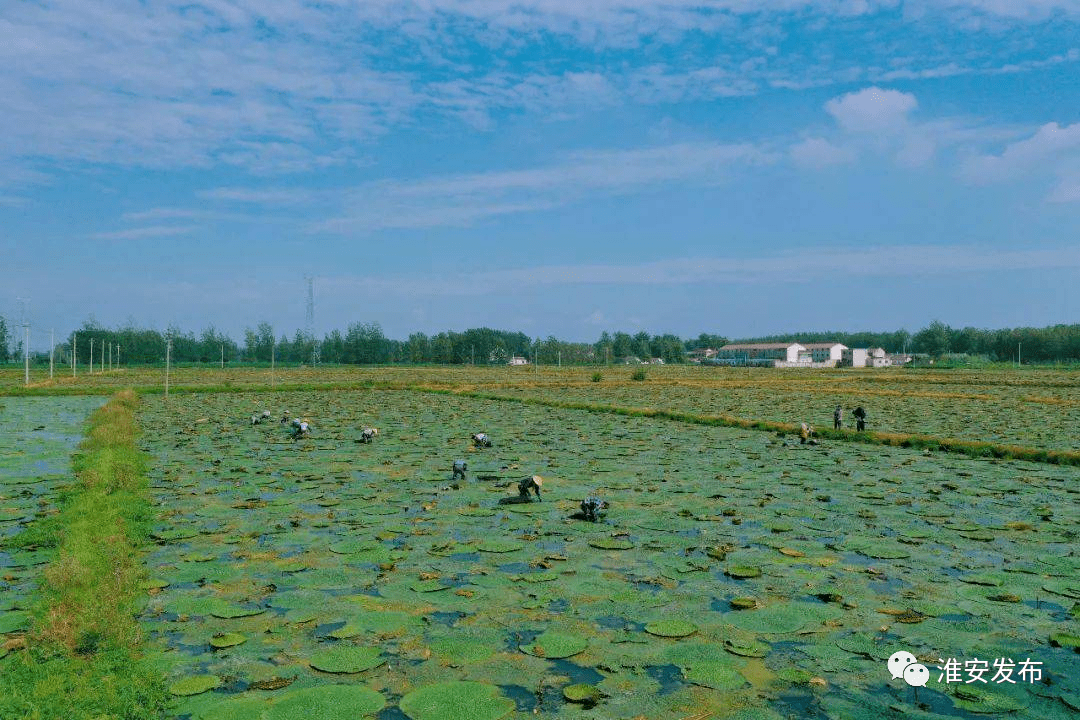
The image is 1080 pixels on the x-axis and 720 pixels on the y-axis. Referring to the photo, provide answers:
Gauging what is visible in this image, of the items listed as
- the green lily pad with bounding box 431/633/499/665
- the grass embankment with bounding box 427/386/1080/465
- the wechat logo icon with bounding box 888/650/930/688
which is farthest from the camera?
the grass embankment with bounding box 427/386/1080/465

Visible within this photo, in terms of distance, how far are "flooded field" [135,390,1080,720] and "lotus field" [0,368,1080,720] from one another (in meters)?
0.03

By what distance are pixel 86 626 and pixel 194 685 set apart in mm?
1282

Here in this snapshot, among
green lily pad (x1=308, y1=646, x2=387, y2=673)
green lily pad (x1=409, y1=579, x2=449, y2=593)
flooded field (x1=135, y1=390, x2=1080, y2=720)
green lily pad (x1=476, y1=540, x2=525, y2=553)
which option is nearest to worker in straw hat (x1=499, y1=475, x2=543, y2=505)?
flooded field (x1=135, y1=390, x2=1080, y2=720)

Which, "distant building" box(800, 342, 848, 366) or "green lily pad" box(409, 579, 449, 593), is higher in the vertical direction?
"distant building" box(800, 342, 848, 366)

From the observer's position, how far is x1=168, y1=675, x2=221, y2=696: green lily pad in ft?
14.3

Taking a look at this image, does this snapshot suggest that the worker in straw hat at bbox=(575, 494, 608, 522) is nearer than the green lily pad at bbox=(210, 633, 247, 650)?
No

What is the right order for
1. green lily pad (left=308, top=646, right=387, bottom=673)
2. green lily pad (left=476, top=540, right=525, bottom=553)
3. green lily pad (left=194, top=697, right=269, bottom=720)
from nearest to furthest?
green lily pad (left=194, top=697, right=269, bottom=720) < green lily pad (left=308, top=646, right=387, bottom=673) < green lily pad (left=476, top=540, right=525, bottom=553)

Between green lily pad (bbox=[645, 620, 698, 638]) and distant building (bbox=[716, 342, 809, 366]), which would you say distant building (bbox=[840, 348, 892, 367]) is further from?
green lily pad (bbox=[645, 620, 698, 638])

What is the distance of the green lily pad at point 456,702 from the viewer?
13.5 feet

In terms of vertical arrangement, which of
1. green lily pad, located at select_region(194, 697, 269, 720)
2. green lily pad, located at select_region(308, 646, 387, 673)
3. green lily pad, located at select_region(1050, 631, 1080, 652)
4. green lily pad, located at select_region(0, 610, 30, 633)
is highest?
green lily pad, located at select_region(1050, 631, 1080, 652)

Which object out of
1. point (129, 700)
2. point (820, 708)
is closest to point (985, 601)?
point (820, 708)

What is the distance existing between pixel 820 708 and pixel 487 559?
12.4ft

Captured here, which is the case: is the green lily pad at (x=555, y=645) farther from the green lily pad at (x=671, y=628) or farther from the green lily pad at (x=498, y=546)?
the green lily pad at (x=498, y=546)

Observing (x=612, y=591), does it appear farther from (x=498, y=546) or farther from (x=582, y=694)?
(x=582, y=694)
